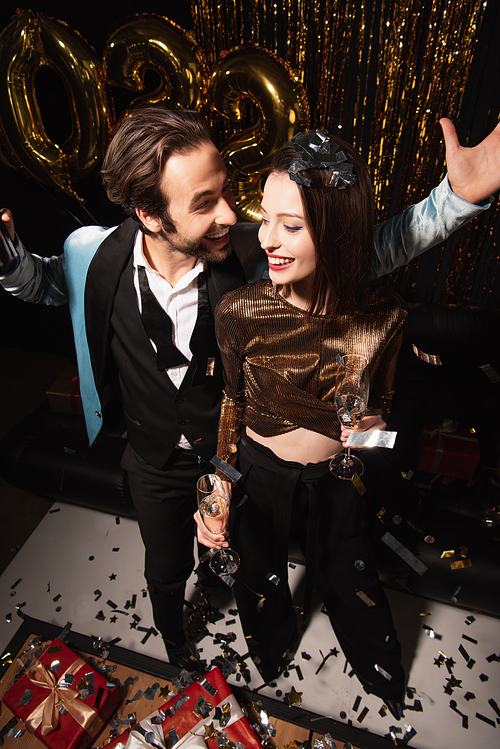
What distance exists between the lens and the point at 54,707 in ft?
5.98

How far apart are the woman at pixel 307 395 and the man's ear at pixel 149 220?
287mm

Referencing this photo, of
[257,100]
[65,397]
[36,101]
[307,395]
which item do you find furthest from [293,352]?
[65,397]

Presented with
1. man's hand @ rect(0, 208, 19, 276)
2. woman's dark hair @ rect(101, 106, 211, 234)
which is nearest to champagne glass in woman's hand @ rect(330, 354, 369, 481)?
woman's dark hair @ rect(101, 106, 211, 234)

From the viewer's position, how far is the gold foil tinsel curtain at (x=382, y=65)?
2104 millimetres

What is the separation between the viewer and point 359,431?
1.42 m

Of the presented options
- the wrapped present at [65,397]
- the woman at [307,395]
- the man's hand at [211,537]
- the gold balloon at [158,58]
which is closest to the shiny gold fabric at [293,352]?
the woman at [307,395]

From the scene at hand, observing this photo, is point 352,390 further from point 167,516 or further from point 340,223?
point 167,516

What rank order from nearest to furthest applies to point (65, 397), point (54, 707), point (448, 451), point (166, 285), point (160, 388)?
1. point (166, 285)
2. point (160, 388)
3. point (54, 707)
4. point (448, 451)
5. point (65, 397)

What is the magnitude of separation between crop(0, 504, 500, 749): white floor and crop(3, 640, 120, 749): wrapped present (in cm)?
29

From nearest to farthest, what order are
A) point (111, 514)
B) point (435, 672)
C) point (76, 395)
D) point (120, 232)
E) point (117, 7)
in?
point (120, 232), point (435, 672), point (117, 7), point (111, 514), point (76, 395)

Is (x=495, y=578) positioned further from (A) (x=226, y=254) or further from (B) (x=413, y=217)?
(A) (x=226, y=254)

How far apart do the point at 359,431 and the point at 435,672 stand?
4.48ft

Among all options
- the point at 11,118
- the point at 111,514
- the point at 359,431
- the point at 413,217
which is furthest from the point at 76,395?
the point at 413,217

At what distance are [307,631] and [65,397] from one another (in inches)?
77.3
